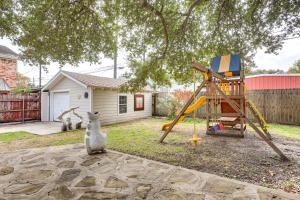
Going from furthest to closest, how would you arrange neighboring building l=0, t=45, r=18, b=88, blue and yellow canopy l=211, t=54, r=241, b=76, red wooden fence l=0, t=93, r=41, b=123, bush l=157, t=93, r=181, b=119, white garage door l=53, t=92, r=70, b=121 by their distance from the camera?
neighboring building l=0, t=45, r=18, b=88, bush l=157, t=93, r=181, b=119, white garage door l=53, t=92, r=70, b=121, red wooden fence l=0, t=93, r=41, b=123, blue and yellow canopy l=211, t=54, r=241, b=76

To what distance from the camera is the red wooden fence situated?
33.9ft

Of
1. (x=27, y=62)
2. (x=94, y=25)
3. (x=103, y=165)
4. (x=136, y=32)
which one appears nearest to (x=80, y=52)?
(x=94, y=25)

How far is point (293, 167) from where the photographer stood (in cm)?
343

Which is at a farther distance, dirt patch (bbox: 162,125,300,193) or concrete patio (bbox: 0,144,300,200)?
dirt patch (bbox: 162,125,300,193)

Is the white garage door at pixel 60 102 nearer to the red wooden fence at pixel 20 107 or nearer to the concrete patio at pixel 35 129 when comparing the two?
the red wooden fence at pixel 20 107

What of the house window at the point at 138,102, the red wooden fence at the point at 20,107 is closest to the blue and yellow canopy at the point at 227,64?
the house window at the point at 138,102

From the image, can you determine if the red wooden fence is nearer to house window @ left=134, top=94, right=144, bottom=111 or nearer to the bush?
house window @ left=134, top=94, right=144, bottom=111

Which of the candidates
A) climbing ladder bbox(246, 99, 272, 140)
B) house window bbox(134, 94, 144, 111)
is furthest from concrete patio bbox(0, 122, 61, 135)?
climbing ladder bbox(246, 99, 272, 140)

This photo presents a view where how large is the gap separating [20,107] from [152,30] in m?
9.76

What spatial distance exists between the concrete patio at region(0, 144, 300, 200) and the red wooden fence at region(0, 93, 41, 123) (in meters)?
8.04

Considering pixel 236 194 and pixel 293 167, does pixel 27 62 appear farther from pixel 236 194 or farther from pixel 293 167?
pixel 293 167

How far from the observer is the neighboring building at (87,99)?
372 inches

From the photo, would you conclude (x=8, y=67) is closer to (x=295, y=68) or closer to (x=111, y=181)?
(x=111, y=181)

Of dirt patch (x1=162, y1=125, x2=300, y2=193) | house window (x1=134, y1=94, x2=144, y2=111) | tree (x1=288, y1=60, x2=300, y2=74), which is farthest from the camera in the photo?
tree (x1=288, y1=60, x2=300, y2=74)
